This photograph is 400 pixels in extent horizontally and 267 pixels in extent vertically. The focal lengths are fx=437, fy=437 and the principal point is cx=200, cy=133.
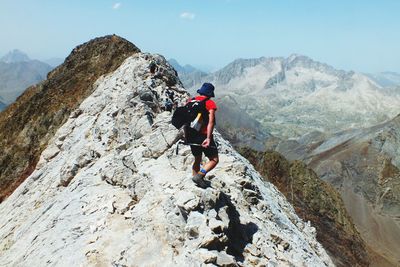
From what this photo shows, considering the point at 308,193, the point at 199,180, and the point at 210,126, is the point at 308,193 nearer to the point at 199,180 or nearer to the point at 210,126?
the point at 199,180

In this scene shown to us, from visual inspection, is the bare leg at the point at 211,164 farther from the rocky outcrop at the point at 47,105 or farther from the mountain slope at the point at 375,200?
the mountain slope at the point at 375,200

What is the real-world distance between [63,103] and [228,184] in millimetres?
29522

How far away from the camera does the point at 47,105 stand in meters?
46.5

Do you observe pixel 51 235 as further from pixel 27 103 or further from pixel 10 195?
pixel 27 103

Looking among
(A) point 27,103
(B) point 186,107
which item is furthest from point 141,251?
(A) point 27,103

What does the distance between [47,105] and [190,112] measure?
34024 millimetres

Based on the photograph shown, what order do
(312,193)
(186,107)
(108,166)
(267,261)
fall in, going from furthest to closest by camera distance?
(312,193)
(108,166)
(186,107)
(267,261)

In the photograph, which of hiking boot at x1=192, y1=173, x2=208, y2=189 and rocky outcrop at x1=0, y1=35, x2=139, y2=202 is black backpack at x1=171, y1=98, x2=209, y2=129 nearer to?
hiking boot at x1=192, y1=173, x2=208, y2=189

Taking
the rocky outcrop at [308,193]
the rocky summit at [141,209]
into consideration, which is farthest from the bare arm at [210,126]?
the rocky outcrop at [308,193]

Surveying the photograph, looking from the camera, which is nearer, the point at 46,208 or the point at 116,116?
the point at 46,208

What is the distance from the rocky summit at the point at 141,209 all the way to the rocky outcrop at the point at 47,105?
9.28 metres

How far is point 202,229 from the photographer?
1433 centimetres

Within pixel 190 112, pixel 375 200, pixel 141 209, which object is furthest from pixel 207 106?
pixel 375 200

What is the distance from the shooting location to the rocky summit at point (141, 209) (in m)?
14.7
